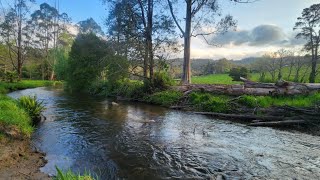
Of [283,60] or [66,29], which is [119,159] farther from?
[66,29]

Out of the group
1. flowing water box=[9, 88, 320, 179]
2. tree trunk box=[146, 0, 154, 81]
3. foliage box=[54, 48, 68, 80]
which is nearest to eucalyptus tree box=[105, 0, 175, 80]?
tree trunk box=[146, 0, 154, 81]

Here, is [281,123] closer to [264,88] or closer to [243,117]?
[243,117]

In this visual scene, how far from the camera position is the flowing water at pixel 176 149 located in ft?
20.5

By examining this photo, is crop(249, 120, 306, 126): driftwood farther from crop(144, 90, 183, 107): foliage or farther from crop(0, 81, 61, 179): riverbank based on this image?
crop(0, 81, 61, 179): riverbank

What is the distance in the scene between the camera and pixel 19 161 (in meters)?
6.57

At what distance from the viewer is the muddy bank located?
18.7ft

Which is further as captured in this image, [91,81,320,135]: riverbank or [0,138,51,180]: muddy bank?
[91,81,320,135]: riverbank

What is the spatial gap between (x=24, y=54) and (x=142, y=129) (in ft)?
146

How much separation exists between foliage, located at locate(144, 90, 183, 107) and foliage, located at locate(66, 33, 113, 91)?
12.1m

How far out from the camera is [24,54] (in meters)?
47.4

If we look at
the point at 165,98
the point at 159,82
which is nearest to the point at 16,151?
the point at 165,98

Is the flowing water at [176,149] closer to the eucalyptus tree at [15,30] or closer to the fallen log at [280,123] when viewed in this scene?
the fallen log at [280,123]

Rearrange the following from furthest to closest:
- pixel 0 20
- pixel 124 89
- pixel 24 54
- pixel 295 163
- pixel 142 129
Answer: pixel 24 54
pixel 0 20
pixel 124 89
pixel 142 129
pixel 295 163

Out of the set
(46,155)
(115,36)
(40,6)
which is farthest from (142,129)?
(40,6)
